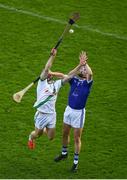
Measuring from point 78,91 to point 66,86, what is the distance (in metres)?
4.29

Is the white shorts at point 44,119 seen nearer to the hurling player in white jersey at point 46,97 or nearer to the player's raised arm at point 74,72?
the hurling player in white jersey at point 46,97

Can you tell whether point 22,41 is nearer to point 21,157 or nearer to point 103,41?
point 103,41

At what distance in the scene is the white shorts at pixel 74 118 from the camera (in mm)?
14172

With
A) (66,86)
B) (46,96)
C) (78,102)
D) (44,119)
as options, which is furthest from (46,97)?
(66,86)

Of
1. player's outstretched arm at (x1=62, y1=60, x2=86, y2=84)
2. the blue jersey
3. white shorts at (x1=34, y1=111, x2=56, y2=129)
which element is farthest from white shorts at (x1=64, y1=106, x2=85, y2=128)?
player's outstretched arm at (x1=62, y1=60, x2=86, y2=84)

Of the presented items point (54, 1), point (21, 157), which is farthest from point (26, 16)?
point (21, 157)

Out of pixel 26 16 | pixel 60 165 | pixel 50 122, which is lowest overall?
pixel 60 165

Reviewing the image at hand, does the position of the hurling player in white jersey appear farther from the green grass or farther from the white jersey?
the green grass

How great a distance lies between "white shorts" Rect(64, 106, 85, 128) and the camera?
14.2m

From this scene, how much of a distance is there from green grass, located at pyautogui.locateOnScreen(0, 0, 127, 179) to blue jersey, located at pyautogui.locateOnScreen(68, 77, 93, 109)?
1366 mm

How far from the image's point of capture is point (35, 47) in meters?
20.2

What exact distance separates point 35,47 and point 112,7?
157 inches

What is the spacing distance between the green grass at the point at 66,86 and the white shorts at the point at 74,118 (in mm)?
959

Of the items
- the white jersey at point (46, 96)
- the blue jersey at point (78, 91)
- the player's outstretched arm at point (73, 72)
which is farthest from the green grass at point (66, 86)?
the player's outstretched arm at point (73, 72)
